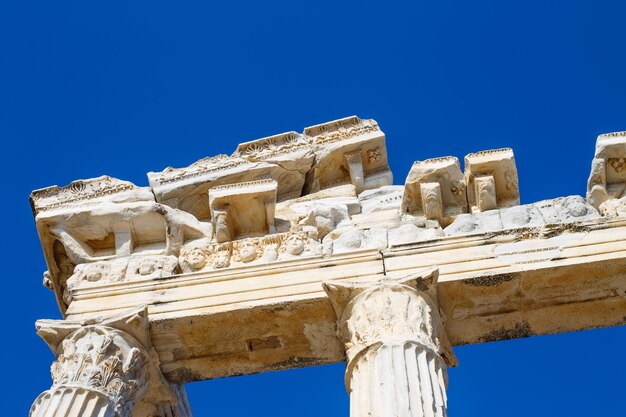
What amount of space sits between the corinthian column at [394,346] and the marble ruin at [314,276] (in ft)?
0.07

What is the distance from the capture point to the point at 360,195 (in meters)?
15.2

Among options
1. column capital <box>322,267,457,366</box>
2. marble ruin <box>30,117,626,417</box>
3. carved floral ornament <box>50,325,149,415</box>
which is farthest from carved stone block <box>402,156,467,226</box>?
carved floral ornament <box>50,325,149,415</box>

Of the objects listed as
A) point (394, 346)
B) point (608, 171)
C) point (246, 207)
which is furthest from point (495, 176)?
point (394, 346)

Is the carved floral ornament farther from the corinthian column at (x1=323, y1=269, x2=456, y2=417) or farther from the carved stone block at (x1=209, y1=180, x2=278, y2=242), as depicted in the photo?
the carved stone block at (x1=209, y1=180, x2=278, y2=242)

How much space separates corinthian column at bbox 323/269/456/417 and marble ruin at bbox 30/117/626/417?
0.02m

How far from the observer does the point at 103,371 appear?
1156cm

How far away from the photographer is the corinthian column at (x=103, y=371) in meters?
11.2

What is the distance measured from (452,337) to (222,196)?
3.82m

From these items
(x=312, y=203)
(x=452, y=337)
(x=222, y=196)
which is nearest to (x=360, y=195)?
(x=312, y=203)

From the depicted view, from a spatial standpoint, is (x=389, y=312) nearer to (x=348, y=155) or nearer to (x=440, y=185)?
(x=440, y=185)

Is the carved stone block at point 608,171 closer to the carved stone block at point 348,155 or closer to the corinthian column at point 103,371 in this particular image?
the carved stone block at point 348,155

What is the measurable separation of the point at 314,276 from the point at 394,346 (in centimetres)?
207

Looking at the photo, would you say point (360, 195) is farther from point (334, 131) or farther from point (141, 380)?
point (141, 380)

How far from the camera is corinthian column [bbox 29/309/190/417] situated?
11234 millimetres
